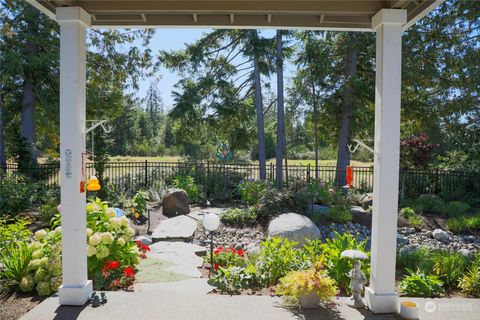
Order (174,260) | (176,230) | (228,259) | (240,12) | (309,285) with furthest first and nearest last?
(176,230), (174,260), (228,259), (240,12), (309,285)

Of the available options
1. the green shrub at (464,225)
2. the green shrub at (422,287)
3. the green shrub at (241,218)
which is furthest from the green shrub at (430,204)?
the green shrub at (422,287)

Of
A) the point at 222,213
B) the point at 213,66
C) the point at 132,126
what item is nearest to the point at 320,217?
the point at 222,213

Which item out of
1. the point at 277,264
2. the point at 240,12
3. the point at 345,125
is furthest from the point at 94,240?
the point at 345,125

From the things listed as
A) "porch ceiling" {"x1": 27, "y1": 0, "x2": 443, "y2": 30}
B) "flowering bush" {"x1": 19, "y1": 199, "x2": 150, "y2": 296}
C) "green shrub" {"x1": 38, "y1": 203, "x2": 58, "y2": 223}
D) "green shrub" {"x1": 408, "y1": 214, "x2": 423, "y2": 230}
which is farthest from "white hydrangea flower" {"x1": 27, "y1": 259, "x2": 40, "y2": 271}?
"green shrub" {"x1": 408, "y1": 214, "x2": 423, "y2": 230}

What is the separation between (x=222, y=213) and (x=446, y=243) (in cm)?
520

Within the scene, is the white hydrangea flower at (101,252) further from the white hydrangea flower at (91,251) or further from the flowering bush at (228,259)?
the flowering bush at (228,259)

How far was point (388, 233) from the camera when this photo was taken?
401 centimetres

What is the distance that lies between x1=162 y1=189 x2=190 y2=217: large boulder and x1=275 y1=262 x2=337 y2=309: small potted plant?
255 inches

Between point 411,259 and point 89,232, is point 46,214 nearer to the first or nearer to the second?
point 89,232

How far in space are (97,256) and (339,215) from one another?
6223 mm

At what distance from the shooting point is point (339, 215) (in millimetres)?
9305

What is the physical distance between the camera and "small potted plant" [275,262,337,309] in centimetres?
394

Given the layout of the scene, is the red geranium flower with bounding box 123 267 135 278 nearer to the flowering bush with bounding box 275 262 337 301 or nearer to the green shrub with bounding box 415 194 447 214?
the flowering bush with bounding box 275 262 337 301

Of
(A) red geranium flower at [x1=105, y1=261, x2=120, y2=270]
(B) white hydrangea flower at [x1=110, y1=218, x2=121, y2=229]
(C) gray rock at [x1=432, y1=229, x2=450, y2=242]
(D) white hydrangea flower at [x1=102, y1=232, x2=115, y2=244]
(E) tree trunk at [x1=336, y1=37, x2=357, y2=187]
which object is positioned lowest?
(C) gray rock at [x1=432, y1=229, x2=450, y2=242]
